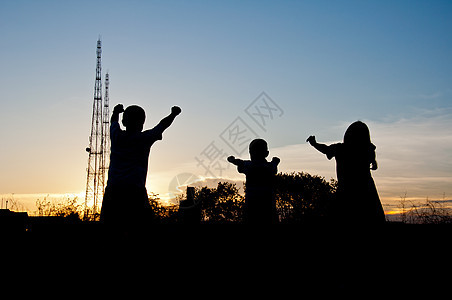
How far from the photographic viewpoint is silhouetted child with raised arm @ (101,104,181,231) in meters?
4.89

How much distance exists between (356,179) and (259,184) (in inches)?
73.5

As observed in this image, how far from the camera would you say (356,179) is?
5.51 metres

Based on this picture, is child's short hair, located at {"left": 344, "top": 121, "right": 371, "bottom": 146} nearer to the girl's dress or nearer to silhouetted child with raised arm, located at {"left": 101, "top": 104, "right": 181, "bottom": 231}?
the girl's dress

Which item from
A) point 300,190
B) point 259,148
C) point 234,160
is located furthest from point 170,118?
point 300,190

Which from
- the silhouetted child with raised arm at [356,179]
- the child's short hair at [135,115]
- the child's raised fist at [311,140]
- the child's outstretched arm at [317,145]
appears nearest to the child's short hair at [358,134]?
the silhouetted child with raised arm at [356,179]

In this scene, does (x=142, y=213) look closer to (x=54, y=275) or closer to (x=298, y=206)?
(x=54, y=275)

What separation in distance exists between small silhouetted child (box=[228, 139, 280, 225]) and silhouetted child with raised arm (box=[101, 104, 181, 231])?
7.44 feet

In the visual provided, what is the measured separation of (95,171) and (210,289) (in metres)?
26.4

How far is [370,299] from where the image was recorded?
411 centimetres

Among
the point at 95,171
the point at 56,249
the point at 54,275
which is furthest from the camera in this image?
the point at 95,171

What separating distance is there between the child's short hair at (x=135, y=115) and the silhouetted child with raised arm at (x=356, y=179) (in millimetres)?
2586

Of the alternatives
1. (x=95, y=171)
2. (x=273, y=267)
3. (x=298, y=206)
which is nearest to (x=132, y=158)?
(x=273, y=267)

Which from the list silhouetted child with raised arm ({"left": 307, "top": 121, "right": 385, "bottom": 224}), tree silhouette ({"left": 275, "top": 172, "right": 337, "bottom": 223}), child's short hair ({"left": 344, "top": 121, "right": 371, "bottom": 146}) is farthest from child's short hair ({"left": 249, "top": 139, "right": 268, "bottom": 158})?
tree silhouette ({"left": 275, "top": 172, "right": 337, "bottom": 223})

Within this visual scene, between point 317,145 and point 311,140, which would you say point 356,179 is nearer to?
point 317,145
